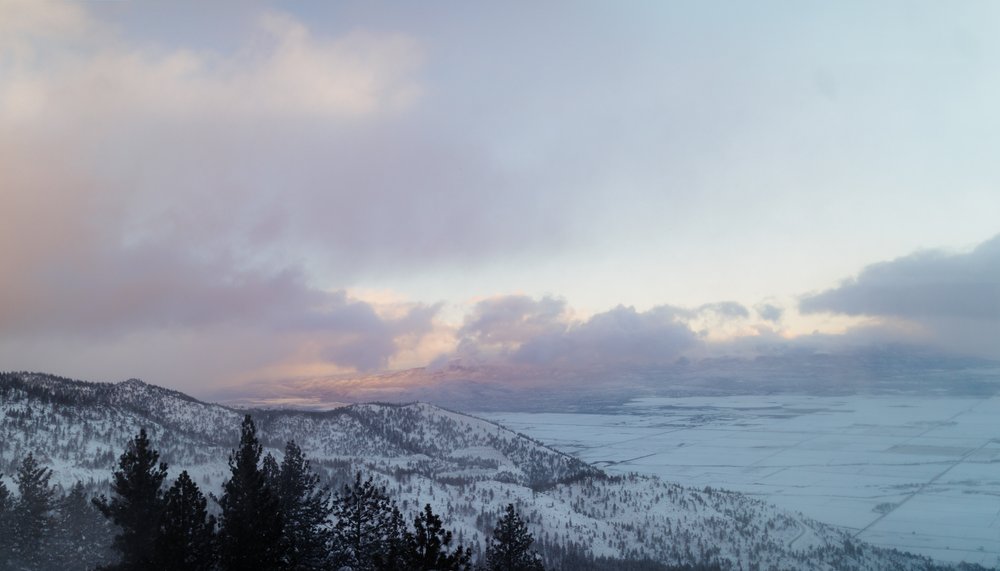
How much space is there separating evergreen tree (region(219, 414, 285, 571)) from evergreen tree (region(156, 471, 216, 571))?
0.80 m

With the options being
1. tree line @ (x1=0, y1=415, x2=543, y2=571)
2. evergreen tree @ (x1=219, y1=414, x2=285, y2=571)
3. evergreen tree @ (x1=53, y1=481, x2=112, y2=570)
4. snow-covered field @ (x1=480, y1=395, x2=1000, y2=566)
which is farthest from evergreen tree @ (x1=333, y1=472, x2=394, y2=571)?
snow-covered field @ (x1=480, y1=395, x2=1000, y2=566)

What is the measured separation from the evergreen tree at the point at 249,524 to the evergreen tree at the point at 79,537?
21883 mm

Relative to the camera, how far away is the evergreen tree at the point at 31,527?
1581 inches

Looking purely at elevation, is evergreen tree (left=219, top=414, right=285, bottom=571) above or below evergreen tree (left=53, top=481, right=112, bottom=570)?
above

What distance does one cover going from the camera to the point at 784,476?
14350cm

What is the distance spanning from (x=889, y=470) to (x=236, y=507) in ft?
457

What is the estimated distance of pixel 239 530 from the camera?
87.9 feet

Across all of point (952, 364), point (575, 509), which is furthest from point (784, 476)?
point (952, 364)

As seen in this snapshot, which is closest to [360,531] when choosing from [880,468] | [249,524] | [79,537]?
[249,524]

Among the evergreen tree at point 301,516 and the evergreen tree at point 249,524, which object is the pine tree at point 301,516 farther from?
the evergreen tree at point 249,524

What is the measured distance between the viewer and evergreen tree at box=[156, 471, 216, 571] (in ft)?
81.0

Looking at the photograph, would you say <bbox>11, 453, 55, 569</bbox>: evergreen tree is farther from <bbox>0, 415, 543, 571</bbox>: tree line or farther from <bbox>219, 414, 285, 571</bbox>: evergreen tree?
<bbox>219, 414, 285, 571</bbox>: evergreen tree

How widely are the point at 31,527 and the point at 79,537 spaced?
5.87 m

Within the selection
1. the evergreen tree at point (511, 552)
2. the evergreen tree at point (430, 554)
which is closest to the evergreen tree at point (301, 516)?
the evergreen tree at point (430, 554)
